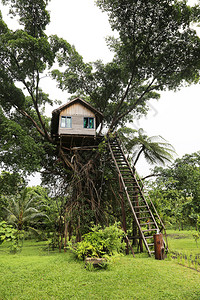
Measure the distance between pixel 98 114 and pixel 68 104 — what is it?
5.73 feet

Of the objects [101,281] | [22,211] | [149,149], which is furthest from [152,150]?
[22,211]

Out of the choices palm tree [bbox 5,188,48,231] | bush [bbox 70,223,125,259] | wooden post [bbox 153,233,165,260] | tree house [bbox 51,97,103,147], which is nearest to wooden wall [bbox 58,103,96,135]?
tree house [bbox 51,97,103,147]

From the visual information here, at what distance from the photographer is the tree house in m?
11.0

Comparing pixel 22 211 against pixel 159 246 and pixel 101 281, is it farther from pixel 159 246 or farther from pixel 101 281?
pixel 101 281

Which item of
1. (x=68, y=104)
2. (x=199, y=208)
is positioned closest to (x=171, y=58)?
(x=68, y=104)

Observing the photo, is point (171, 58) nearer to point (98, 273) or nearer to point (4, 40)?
point (4, 40)

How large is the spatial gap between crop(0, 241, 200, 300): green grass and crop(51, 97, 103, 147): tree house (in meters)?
6.39

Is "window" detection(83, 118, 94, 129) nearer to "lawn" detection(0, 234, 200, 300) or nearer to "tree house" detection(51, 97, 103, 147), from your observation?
"tree house" detection(51, 97, 103, 147)

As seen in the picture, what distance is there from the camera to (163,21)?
378 inches

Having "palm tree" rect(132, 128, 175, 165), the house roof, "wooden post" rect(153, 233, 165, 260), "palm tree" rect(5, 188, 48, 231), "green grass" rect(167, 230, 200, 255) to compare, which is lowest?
"green grass" rect(167, 230, 200, 255)

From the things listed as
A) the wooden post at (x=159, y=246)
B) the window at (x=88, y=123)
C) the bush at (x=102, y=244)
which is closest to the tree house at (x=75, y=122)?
the window at (x=88, y=123)

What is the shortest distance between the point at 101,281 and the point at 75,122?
8.01 meters

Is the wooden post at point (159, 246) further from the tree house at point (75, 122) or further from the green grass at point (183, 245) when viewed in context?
the tree house at point (75, 122)

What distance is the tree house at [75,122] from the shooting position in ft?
36.0
